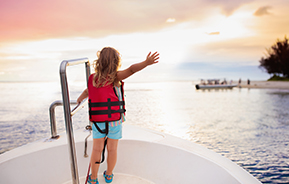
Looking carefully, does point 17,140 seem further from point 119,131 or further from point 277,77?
point 277,77

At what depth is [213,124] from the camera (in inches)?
302

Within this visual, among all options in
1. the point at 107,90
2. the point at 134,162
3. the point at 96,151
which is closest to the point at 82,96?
the point at 107,90

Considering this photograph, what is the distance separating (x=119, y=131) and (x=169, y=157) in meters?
0.42

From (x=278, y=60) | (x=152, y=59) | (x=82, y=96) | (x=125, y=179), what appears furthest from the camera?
(x=278, y=60)

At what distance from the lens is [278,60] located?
3234cm

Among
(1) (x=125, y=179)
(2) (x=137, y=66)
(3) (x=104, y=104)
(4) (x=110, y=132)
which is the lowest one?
(1) (x=125, y=179)

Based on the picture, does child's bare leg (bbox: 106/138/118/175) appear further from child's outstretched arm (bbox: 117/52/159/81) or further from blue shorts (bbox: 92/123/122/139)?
child's outstretched arm (bbox: 117/52/159/81)

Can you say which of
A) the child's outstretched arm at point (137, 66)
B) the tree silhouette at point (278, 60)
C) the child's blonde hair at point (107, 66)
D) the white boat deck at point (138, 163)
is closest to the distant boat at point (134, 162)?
the white boat deck at point (138, 163)

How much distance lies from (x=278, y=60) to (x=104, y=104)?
38653 mm

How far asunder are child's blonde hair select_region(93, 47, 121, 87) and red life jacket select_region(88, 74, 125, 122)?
0.12ft

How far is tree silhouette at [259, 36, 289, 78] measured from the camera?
31141 mm

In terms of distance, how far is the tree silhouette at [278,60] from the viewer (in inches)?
1226

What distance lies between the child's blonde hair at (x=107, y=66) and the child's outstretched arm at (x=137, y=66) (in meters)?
0.05

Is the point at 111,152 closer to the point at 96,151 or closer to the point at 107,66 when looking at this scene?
the point at 96,151
